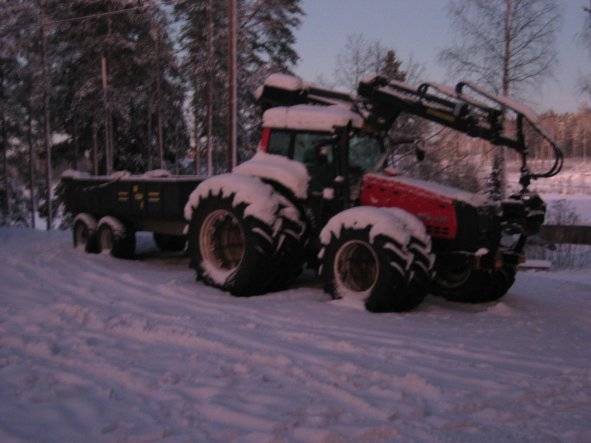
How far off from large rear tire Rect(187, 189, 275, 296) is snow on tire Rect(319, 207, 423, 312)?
34.1 inches

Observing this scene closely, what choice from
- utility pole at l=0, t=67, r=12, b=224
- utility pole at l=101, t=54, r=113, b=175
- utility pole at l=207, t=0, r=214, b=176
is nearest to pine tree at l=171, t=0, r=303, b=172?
utility pole at l=207, t=0, r=214, b=176

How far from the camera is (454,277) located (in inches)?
336

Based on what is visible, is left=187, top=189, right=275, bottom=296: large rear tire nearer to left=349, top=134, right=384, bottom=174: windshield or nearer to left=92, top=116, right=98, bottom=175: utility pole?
left=349, top=134, right=384, bottom=174: windshield

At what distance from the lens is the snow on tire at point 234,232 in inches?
321

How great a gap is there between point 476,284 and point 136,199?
6.29 meters

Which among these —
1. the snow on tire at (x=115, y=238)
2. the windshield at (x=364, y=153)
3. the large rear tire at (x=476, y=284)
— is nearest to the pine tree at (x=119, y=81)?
the snow on tire at (x=115, y=238)

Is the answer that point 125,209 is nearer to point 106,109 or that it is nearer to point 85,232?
point 85,232

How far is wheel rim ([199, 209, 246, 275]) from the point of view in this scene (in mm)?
9008

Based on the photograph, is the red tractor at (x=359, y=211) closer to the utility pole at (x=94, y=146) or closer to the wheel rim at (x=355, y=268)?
the wheel rim at (x=355, y=268)

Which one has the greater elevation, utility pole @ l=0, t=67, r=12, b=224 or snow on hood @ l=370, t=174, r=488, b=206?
utility pole @ l=0, t=67, r=12, b=224

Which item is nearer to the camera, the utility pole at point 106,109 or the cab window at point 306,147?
the cab window at point 306,147

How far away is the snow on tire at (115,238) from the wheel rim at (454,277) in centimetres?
596

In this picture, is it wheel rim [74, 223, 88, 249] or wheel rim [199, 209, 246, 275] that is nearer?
wheel rim [199, 209, 246, 275]

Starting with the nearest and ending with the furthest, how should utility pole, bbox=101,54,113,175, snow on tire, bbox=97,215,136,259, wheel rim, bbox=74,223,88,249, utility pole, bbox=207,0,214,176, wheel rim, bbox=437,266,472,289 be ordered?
1. wheel rim, bbox=437,266,472,289
2. snow on tire, bbox=97,215,136,259
3. wheel rim, bbox=74,223,88,249
4. utility pole, bbox=207,0,214,176
5. utility pole, bbox=101,54,113,175
